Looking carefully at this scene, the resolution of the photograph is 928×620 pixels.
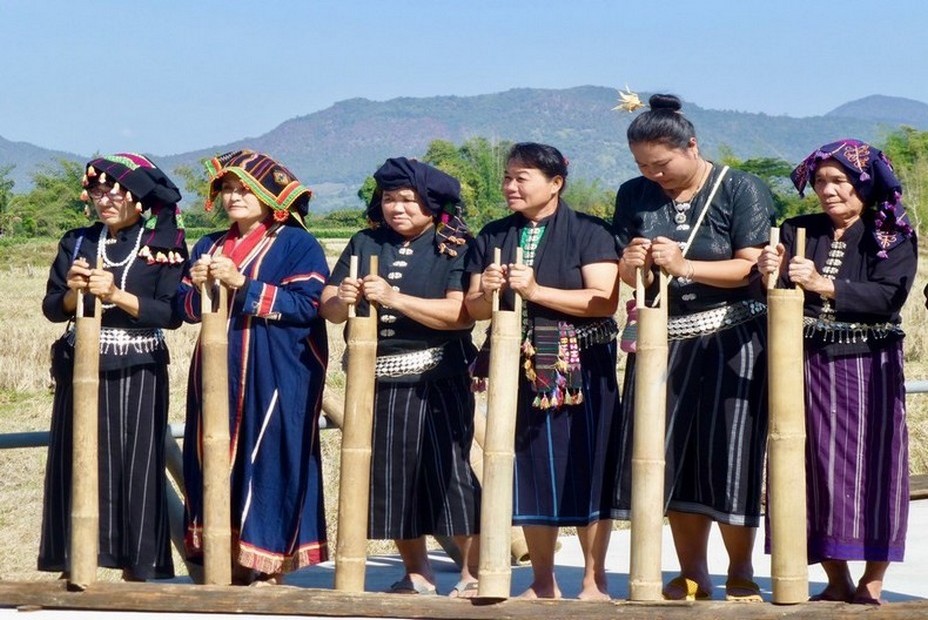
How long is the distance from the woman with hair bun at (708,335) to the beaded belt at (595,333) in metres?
0.16

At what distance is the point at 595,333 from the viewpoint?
5691 millimetres

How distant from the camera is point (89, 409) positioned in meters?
5.82

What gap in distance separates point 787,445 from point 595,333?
0.93m

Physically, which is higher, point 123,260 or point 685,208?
point 685,208

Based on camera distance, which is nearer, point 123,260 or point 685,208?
point 685,208

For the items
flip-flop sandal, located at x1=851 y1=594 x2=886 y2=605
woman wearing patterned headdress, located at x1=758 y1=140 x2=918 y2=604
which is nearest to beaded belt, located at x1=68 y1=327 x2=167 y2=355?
woman wearing patterned headdress, located at x1=758 y1=140 x2=918 y2=604

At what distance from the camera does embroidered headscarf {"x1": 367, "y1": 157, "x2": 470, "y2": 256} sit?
19.4 feet

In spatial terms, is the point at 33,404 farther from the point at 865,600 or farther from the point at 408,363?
the point at 865,600

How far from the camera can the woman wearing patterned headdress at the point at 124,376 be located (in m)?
6.17

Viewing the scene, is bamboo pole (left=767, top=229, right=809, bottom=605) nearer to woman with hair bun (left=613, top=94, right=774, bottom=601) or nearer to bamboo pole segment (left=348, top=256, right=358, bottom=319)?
woman with hair bun (left=613, top=94, right=774, bottom=601)

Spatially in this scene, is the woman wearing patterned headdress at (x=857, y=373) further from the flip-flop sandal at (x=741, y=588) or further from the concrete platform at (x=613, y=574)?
the concrete platform at (x=613, y=574)

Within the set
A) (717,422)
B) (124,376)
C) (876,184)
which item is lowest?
(717,422)

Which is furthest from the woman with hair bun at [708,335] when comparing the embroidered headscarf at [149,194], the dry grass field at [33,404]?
the dry grass field at [33,404]

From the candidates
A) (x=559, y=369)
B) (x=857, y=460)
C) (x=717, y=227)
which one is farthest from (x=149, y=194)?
(x=857, y=460)
